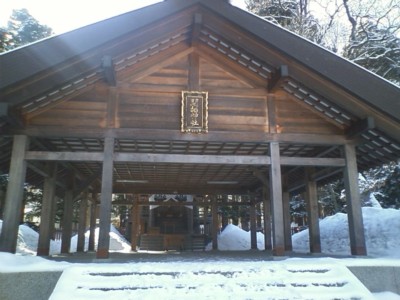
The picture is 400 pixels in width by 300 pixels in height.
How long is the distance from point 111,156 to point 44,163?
11.1ft

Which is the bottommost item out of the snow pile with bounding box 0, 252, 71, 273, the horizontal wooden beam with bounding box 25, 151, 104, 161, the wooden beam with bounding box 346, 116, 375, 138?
the snow pile with bounding box 0, 252, 71, 273

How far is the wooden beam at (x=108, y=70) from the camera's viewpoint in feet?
25.1

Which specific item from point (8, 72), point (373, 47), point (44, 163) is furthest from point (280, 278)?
point (373, 47)

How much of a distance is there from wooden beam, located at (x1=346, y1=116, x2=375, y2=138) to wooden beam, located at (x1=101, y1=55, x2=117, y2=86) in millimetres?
6055

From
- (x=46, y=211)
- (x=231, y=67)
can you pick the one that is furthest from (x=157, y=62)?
(x=46, y=211)

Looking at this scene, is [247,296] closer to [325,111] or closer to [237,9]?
[325,111]

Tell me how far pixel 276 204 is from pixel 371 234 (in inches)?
229

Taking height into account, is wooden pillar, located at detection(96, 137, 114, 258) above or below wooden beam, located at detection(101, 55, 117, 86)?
below

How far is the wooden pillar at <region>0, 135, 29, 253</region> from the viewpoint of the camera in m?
7.67

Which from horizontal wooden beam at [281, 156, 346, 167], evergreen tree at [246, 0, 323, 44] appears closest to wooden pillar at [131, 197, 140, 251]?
horizontal wooden beam at [281, 156, 346, 167]

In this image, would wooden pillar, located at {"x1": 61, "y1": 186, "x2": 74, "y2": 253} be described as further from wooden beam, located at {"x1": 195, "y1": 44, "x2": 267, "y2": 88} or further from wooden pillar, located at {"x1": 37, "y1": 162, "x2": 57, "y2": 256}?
wooden beam, located at {"x1": 195, "y1": 44, "x2": 267, "y2": 88}

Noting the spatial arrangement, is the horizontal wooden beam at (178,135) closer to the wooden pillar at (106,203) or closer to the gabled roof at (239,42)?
the wooden pillar at (106,203)

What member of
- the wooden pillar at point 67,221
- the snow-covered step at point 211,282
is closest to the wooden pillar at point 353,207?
the snow-covered step at point 211,282

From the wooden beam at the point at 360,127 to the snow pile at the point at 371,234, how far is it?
3781mm
